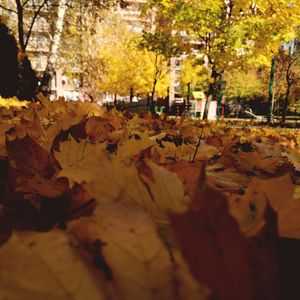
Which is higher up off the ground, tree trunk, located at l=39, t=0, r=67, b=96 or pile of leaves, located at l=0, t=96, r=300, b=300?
tree trunk, located at l=39, t=0, r=67, b=96

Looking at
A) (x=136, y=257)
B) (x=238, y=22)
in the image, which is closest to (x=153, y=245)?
(x=136, y=257)

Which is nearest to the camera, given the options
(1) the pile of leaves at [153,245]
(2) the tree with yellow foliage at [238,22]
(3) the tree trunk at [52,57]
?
(1) the pile of leaves at [153,245]

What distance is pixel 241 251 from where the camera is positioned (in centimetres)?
23

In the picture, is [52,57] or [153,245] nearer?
[153,245]

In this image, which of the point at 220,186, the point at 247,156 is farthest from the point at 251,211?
the point at 247,156

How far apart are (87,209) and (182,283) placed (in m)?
0.26

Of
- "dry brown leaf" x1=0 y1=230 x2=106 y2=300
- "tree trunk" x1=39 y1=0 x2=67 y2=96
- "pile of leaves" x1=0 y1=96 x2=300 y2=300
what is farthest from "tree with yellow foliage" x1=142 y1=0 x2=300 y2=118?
"dry brown leaf" x1=0 y1=230 x2=106 y2=300

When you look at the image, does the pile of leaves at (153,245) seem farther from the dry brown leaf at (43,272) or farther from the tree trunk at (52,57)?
the tree trunk at (52,57)

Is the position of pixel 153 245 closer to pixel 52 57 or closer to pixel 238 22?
pixel 238 22

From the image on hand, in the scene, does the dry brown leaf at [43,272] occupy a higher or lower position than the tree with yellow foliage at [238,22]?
lower

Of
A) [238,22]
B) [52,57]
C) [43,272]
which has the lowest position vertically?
[43,272]

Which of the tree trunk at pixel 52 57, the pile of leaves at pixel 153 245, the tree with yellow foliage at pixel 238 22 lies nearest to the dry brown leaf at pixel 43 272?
the pile of leaves at pixel 153 245

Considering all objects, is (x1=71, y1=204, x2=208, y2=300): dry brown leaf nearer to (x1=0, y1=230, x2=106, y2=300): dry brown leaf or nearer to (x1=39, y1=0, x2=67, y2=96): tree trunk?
(x1=0, y1=230, x2=106, y2=300): dry brown leaf

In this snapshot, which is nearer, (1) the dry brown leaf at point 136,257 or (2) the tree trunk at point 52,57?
(1) the dry brown leaf at point 136,257
